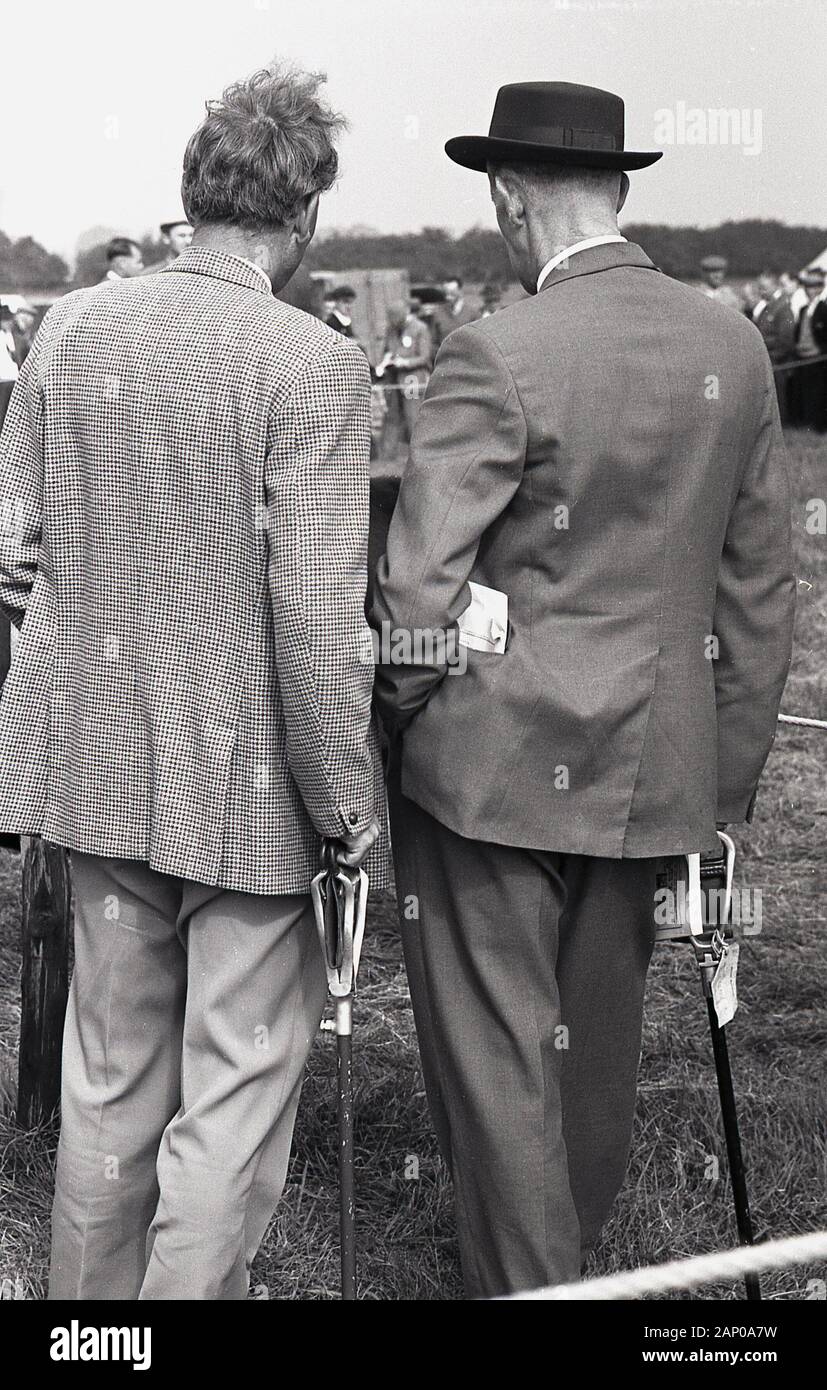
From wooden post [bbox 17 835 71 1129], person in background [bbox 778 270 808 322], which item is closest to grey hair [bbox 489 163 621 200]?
wooden post [bbox 17 835 71 1129]

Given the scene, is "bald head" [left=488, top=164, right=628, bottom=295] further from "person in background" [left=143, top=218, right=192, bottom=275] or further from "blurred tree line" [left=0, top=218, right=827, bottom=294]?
"blurred tree line" [left=0, top=218, right=827, bottom=294]

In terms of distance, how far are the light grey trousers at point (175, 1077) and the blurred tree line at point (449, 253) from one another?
1327 centimetres

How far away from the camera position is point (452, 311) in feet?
60.2

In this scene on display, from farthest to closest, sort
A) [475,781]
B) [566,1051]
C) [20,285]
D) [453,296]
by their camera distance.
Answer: [453,296]
[20,285]
[566,1051]
[475,781]

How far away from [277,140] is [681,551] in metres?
0.82

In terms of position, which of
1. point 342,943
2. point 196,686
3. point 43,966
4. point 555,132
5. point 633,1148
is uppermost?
point 555,132

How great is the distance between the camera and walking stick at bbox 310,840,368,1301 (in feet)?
7.48

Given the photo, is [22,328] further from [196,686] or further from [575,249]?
[196,686]

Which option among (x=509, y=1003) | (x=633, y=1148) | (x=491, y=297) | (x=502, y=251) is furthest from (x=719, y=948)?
(x=502, y=251)

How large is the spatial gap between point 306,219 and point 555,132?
41 centimetres

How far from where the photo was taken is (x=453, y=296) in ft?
61.2

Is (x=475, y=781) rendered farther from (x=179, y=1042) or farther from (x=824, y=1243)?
(x=824, y=1243)

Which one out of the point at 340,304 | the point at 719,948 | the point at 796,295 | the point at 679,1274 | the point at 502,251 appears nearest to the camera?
the point at 679,1274

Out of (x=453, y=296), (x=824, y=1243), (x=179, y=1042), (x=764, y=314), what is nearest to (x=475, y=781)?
(x=179, y=1042)
